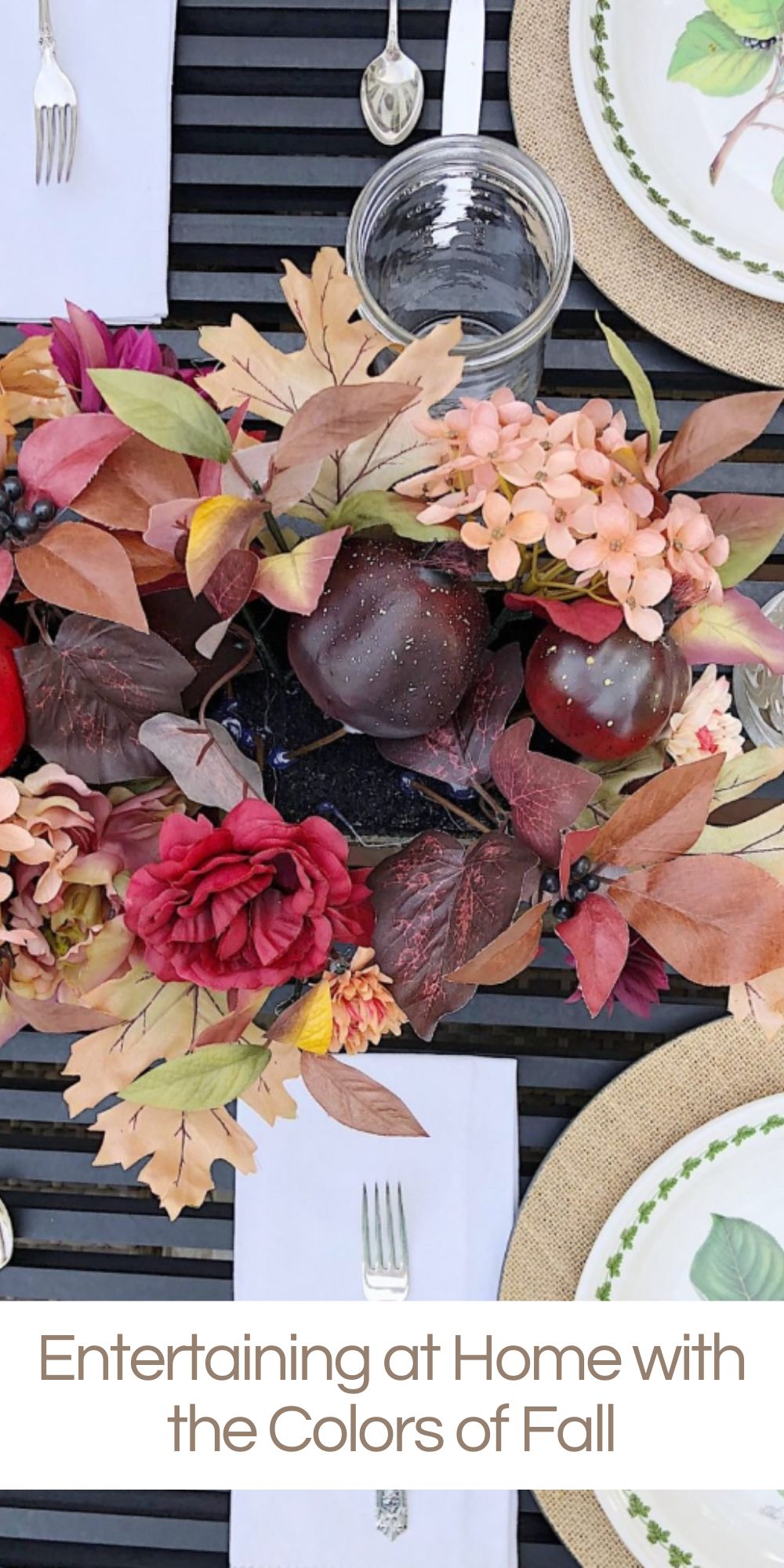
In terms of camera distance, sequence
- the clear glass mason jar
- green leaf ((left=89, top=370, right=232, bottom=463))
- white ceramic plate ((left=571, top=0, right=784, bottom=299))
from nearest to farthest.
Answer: green leaf ((left=89, top=370, right=232, bottom=463)) → the clear glass mason jar → white ceramic plate ((left=571, top=0, right=784, bottom=299))

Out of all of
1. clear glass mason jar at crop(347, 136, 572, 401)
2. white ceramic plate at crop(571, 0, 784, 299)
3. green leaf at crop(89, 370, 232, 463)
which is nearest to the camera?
green leaf at crop(89, 370, 232, 463)

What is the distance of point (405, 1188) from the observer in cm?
49

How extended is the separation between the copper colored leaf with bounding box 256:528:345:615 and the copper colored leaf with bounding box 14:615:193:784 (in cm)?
4

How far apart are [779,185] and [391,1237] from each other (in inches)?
18.4

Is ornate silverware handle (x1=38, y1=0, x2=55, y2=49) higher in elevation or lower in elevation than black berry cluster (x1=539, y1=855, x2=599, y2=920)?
higher

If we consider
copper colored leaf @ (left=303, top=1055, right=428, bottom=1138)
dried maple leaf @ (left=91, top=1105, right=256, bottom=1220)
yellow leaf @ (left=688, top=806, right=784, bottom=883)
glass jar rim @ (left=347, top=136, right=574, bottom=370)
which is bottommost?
dried maple leaf @ (left=91, top=1105, right=256, bottom=1220)

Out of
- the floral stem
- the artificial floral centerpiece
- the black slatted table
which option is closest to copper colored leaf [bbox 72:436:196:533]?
the artificial floral centerpiece

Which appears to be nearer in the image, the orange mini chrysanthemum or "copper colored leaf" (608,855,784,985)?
"copper colored leaf" (608,855,784,985)

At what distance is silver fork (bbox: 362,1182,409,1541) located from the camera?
1.57 ft

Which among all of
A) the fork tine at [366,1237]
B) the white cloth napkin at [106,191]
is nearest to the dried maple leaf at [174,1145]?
the fork tine at [366,1237]

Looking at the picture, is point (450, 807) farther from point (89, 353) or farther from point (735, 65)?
point (735, 65)

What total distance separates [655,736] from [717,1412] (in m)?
0.34

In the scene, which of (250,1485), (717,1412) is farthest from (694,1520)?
(250,1485)

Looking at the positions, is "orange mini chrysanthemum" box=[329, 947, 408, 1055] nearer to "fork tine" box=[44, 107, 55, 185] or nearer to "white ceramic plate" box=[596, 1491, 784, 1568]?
"white ceramic plate" box=[596, 1491, 784, 1568]
